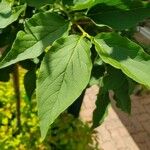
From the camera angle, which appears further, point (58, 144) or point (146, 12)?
point (58, 144)

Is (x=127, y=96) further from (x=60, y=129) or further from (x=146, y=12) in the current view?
(x=60, y=129)

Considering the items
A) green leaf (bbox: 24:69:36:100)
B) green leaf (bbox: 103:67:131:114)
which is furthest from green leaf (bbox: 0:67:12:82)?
green leaf (bbox: 103:67:131:114)

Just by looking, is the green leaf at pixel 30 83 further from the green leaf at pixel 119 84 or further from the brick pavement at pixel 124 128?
the brick pavement at pixel 124 128

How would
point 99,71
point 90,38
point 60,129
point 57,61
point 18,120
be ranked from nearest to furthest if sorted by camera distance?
1. point 57,61
2. point 90,38
3. point 99,71
4. point 18,120
5. point 60,129

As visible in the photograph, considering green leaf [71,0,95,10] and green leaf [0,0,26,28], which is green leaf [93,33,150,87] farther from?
green leaf [0,0,26,28]

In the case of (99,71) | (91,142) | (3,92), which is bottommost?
(91,142)

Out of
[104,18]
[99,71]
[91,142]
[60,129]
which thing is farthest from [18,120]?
[104,18]
